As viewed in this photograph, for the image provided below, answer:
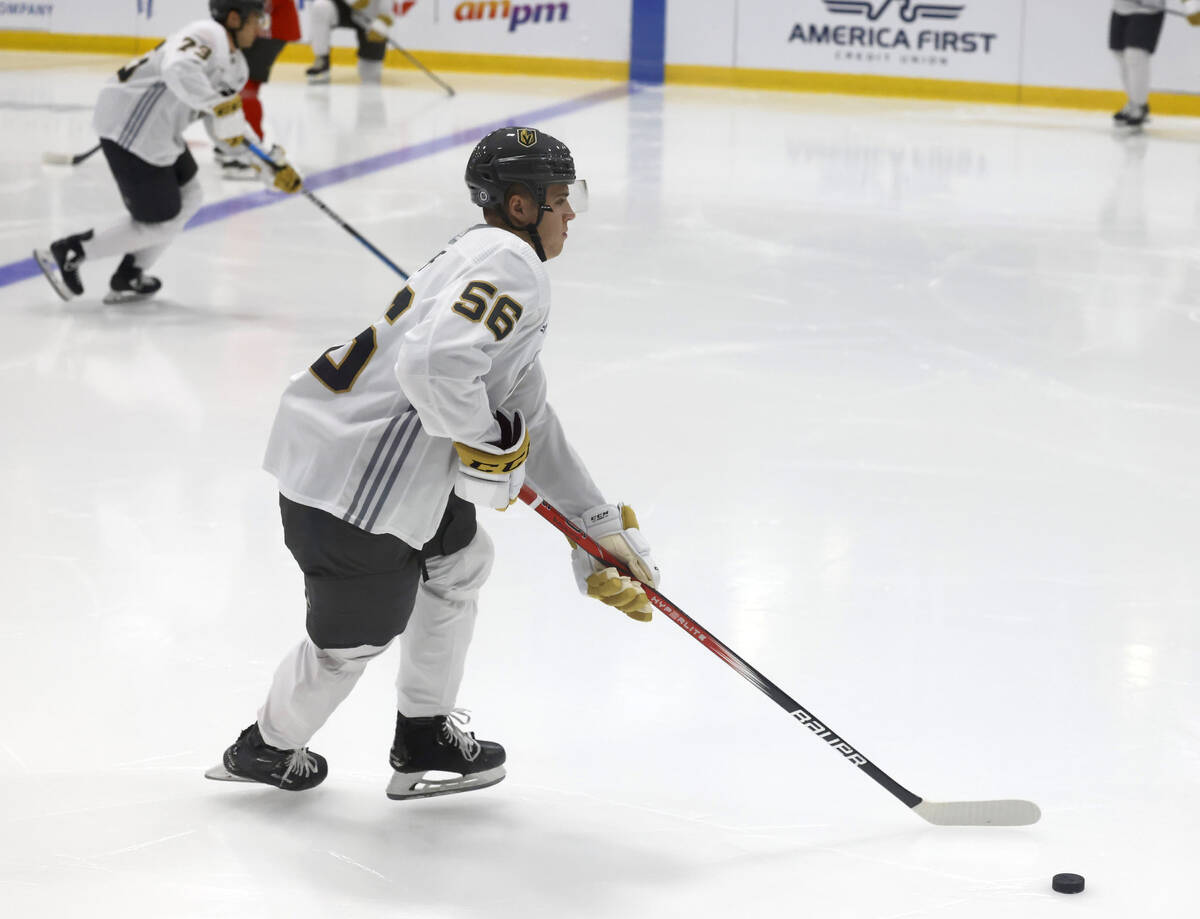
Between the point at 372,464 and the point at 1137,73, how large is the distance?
8.99 meters

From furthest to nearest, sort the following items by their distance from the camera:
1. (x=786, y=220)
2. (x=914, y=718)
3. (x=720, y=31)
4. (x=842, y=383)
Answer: (x=720, y=31), (x=786, y=220), (x=842, y=383), (x=914, y=718)

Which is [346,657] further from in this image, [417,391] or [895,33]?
[895,33]

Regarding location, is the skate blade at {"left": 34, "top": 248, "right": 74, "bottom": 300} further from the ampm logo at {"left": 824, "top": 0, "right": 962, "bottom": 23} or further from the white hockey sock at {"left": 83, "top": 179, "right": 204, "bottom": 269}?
the ampm logo at {"left": 824, "top": 0, "right": 962, "bottom": 23}

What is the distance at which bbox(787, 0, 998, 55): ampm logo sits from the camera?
1109 centimetres

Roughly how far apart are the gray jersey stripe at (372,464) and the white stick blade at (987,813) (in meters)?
0.90

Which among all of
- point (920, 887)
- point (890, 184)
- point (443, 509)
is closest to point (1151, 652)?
point (920, 887)

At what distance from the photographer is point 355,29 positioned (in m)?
11.7

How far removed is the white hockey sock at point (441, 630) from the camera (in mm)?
2148

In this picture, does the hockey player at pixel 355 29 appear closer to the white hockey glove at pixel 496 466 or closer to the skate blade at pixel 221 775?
the skate blade at pixel 221 775

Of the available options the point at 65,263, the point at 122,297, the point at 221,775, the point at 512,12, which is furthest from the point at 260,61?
the point at 221,775

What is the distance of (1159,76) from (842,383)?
7272 millimetres

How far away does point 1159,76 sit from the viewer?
1063 centimetres

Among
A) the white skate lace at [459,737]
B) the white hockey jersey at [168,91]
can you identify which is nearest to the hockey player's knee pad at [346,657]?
the white skate lace at [459,737]

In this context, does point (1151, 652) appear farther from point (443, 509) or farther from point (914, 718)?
point (443, 509)
